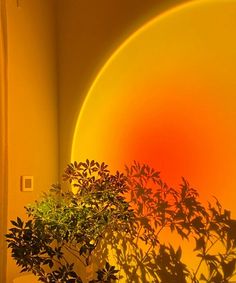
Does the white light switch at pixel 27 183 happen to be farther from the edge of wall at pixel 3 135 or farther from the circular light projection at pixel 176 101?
the circular light projection at pixel 176 101

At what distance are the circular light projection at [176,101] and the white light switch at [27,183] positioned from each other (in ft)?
1.22

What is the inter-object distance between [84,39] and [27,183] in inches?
36.0

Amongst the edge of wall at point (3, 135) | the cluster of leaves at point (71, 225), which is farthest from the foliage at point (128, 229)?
the edge of wall at point (3, 135)

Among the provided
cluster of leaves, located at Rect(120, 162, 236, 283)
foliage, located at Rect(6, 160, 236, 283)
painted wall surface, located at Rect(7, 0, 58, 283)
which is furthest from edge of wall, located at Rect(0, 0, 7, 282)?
cluster of leaves, located at Rect(120, 162, 236, 283)

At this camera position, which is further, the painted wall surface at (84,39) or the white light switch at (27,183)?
the white light switch at (27,183)

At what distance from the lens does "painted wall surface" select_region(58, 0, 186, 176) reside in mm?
2012

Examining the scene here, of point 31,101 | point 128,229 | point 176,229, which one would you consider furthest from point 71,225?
point 31,101

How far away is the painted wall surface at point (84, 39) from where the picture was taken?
6.60 feet

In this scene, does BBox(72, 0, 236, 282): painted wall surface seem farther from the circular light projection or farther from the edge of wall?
the edge of wall

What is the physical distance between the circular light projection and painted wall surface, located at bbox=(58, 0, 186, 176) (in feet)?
0.23

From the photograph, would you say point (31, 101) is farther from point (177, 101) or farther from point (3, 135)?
point (177, 101)

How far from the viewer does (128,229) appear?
5.83ft

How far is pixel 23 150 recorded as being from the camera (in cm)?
217

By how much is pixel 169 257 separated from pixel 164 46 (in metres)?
1.05
